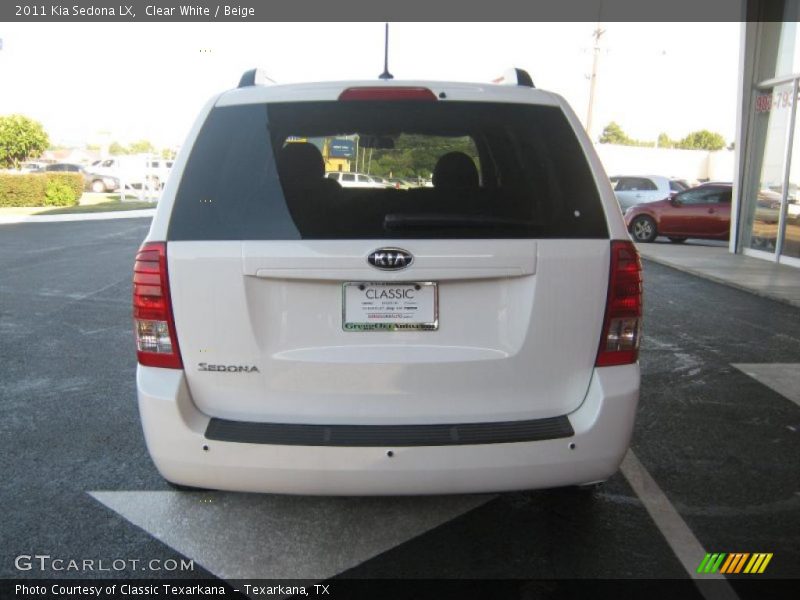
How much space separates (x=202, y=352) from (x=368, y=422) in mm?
656

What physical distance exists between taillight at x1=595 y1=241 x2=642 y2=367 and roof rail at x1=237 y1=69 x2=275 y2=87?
5.47 feet

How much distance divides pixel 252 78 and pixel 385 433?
1.65m

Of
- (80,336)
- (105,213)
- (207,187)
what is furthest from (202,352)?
(105,213)

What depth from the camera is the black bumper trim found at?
271cm

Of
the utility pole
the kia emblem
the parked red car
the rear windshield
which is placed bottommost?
the parked red car

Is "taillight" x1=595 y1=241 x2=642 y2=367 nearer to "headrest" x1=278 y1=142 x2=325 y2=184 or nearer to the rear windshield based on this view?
the rear windshield

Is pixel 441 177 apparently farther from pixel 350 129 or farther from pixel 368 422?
pixel 368 422

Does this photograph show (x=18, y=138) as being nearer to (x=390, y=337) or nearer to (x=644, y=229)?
(x=644, y=229)

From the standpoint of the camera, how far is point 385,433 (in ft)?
8.97

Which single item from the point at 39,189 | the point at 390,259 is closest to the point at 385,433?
the point at 390,259

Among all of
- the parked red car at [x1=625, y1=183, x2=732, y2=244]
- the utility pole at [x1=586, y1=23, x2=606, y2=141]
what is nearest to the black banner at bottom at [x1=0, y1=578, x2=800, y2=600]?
the parked red car at [x1=625, y1=183, x2=732, y2=244]

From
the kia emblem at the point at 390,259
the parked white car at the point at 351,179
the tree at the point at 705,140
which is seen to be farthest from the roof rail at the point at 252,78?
the tree at the point at 705,140

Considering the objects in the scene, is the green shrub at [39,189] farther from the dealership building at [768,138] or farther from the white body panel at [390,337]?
the white body panel at [390,337]

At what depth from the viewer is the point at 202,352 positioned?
9.13ft
